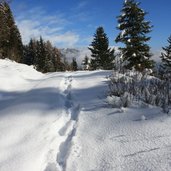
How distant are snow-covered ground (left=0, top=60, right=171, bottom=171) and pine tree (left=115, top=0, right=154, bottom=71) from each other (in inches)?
878

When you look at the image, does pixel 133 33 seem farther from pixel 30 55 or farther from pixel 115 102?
pixel 30 55

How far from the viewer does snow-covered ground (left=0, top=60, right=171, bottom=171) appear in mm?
3252

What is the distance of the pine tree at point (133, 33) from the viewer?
2758cm

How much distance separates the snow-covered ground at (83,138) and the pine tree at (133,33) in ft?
73.2

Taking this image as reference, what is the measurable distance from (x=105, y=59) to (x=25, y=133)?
3690 cm

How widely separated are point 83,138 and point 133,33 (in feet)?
81.3

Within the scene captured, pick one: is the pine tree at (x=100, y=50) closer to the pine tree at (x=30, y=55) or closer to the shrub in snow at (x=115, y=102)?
the pine tree at (x=30, y=55)

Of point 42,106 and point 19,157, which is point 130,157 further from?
point 42,106

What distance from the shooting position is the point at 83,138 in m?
4.18

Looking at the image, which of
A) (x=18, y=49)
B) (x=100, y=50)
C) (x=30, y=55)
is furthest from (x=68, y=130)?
(x=30, y=55)

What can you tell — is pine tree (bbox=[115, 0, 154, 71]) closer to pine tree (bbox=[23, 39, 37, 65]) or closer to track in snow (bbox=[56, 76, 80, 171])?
track in snow (bbox=[56, 76, 80, 171])

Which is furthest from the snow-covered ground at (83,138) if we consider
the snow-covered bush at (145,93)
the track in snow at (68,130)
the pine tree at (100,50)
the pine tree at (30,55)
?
the pine tree at (30,55)

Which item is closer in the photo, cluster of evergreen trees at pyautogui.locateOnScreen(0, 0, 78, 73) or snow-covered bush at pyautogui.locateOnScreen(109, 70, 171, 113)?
snow-covered bush at pyautogui.locateOnScreen(109, 70, 171, 113)

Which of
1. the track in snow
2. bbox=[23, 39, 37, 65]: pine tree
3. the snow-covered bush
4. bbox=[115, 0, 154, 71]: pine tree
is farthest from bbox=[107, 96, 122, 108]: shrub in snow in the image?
bbox=[23, 39, 37, 65]: pine tree
